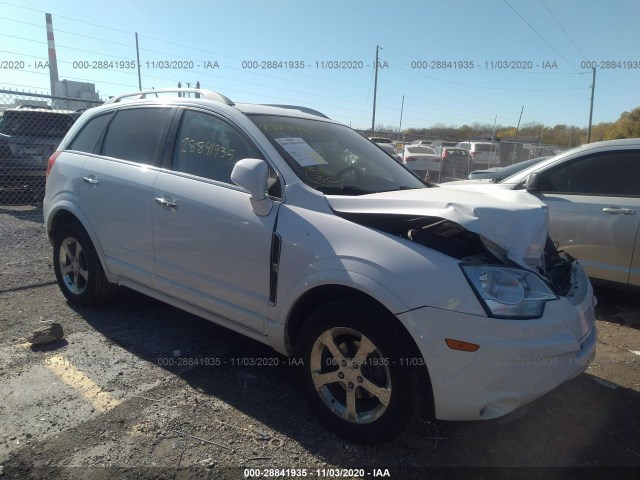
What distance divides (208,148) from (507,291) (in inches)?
84.8

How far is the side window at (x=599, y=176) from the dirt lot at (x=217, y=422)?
1525 mm

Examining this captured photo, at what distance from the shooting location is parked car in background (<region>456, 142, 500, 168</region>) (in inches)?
876

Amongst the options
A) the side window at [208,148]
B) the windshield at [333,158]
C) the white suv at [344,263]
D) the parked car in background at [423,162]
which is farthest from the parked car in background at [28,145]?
the parked car in background at [423,162]

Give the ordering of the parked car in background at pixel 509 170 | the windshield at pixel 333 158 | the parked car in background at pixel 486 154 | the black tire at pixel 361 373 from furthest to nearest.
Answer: the parked car in background at pixel 486 154 < the parked car in background at pixel 509 170 < the windshield at pixel 333 158 < the black tire at pixel 361 373

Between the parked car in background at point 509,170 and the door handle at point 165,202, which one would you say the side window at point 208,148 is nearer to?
the door handle at point 165,202

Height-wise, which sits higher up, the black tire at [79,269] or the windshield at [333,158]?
the windshield at [333,158]

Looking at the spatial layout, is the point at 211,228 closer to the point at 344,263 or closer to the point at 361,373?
the point at 344,263

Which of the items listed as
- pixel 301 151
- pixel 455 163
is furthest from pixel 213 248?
pixel 455 163

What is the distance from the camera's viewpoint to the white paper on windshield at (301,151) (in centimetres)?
308

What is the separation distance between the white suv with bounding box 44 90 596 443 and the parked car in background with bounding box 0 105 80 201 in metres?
6.44

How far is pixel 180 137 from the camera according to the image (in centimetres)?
353

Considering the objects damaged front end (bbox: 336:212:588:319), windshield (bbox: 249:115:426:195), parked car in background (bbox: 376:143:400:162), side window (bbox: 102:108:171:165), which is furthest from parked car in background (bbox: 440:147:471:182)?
damaged front end (bbox: 336:212:588:319)

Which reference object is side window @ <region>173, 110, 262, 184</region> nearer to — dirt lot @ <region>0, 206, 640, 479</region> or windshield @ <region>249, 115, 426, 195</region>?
windshield @ <region>249, 115, 426, 195</region>

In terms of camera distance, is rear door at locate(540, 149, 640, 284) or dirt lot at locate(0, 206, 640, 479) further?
rear door at locate(540, 149, 640, 284)
